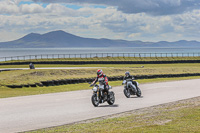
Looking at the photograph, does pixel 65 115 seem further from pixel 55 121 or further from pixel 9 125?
pixel 9 125

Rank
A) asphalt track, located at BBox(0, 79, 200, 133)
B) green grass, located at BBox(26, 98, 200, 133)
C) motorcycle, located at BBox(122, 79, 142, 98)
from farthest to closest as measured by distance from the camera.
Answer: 1. motorcycle, located at BBox(122, 79, 142, 98)
2. asphalt track, located at BBox(0, 79, 200, 133)
3. green grass, located at BBox(26, 98, 200, 133)

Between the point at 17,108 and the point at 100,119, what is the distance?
14.5 ft

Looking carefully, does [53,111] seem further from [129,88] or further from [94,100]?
[129,88]

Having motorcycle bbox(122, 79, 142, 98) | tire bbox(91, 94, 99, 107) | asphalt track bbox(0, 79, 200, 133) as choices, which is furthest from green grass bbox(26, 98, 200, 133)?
A: motorcycle bbox(122, 79, 142, 98)

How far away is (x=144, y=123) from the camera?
11.0 m

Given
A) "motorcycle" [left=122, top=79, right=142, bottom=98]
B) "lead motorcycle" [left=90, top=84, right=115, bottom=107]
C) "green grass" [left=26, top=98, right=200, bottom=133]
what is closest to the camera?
"green grass" [left=26, top=98, right=200, bottom=133]

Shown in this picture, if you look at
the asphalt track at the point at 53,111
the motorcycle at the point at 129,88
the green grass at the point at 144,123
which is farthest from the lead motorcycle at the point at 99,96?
the motorcycle at the point at 129,88

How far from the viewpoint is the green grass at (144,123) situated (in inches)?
384

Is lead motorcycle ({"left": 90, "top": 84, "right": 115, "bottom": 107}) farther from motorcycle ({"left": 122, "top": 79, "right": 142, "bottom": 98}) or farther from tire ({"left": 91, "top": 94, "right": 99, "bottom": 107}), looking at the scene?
motorcycle ({"left": 122, "top": 79, "right": 142, "bottom": 98})

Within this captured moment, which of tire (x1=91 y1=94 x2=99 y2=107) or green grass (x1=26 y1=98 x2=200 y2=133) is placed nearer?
green grass (x1=26 y1=98 x2=200 y2=133)

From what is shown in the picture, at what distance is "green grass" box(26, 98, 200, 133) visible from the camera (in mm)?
9742

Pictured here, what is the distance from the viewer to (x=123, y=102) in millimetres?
17203

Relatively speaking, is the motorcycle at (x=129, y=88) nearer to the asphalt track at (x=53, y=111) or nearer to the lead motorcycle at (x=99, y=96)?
the asphalt track at (x=53, y=111)

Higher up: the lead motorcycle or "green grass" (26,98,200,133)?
the lead motorcycle
